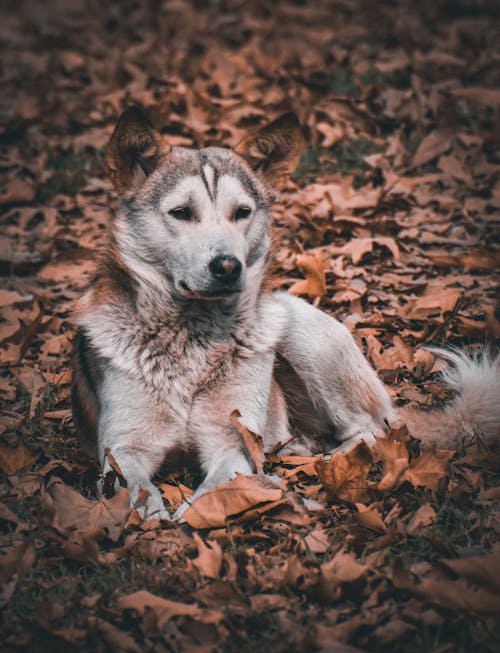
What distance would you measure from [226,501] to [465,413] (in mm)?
1389

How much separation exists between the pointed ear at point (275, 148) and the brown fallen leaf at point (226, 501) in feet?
5.69

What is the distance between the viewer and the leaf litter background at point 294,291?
238 centimetres

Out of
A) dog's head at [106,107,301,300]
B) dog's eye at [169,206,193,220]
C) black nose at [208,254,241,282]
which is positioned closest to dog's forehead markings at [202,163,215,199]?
dog's head at [106,107,301,300]

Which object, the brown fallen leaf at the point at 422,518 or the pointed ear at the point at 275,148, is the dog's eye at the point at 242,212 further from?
the brown fallen leaf at the point at 422,518

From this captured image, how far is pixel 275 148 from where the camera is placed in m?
3.76

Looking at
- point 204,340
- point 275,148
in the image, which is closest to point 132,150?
point 275,148

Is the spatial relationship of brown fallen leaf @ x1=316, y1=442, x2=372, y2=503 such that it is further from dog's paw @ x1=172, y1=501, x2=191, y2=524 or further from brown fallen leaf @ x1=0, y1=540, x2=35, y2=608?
brown fallen leaf @ x1=0, y1=540, x2=35, y2=608

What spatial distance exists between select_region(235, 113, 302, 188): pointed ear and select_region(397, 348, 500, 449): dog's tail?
1.44m

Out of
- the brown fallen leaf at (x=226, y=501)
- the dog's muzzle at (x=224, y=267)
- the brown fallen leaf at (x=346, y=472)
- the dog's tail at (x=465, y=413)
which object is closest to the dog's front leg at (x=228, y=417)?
the brown fallen leaf at (x=226, y=501)

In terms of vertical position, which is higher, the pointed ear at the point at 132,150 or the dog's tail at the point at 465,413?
the pointed ear at the point at 132,150

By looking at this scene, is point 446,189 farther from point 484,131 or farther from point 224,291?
point 224,291

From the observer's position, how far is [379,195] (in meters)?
5.92

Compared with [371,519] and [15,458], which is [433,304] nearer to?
[371,519]

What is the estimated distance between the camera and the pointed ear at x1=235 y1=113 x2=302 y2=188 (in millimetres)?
3688
